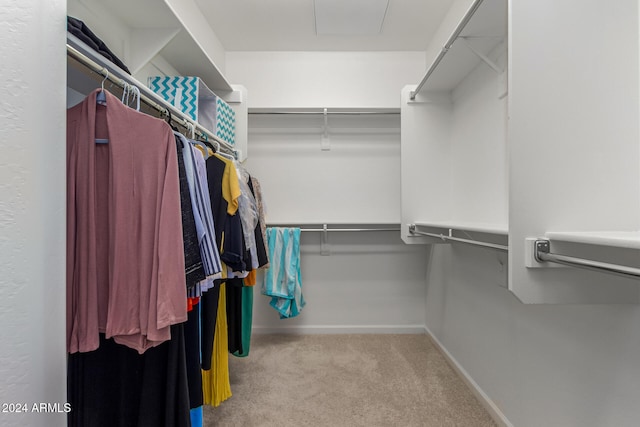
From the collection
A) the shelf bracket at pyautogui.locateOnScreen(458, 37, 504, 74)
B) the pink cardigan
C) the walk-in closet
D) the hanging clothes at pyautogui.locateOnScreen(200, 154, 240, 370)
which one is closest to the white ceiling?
the walk-in closet

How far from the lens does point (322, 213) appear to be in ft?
8.54

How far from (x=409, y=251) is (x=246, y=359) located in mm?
1597

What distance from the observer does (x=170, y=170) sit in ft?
2.81

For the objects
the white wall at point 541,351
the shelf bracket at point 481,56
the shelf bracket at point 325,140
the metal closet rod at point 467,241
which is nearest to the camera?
the white wall at point 541,351

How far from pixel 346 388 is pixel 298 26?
101 inches

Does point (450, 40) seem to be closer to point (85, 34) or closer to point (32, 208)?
point (85, 34)

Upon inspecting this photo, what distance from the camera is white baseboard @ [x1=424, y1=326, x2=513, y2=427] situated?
1440mm

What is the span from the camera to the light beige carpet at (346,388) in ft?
4.92

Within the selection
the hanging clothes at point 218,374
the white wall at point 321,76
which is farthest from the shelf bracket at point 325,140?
the hanging clothes at point 218,374

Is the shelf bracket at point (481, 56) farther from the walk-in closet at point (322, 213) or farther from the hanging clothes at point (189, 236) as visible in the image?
the hanging clothes at point (189, 236)

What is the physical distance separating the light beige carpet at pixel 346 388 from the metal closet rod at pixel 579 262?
45.9 inches

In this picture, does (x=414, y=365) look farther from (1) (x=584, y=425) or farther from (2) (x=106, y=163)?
(2) (x=106, y=163)

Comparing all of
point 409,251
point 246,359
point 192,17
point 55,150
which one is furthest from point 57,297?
point 409,251

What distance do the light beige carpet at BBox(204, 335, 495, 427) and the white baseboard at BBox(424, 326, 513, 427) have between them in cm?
3
